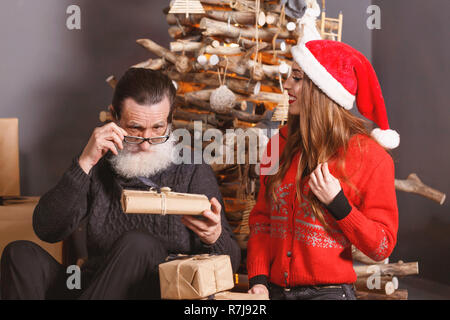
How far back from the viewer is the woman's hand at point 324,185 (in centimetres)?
171

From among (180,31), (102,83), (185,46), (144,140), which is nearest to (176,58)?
(185,46)

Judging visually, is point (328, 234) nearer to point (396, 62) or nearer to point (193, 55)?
point (193, 55)

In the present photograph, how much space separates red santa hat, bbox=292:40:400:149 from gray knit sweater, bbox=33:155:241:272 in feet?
2.19

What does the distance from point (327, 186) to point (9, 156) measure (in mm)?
2049

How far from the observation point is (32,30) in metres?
3.33

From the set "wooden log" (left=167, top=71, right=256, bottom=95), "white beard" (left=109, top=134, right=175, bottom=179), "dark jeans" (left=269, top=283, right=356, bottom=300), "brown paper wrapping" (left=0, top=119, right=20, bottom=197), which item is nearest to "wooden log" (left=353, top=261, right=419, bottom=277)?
"dark jeans" (left=269, top=283, right=356, bottom=300)

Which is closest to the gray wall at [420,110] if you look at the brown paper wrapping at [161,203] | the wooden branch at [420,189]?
the wooden branch at [420,189]

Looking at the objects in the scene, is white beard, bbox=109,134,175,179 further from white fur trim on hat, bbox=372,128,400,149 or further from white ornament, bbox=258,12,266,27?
white ornament, bbox=258,12,266,27

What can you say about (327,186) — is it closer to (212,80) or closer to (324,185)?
(324,185)

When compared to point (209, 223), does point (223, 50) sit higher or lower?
higher

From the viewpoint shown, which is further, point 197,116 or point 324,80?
point 197,116

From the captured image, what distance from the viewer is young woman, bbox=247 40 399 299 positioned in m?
1.77

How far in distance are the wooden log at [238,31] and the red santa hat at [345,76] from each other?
3.09 feet

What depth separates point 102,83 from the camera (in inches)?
139
